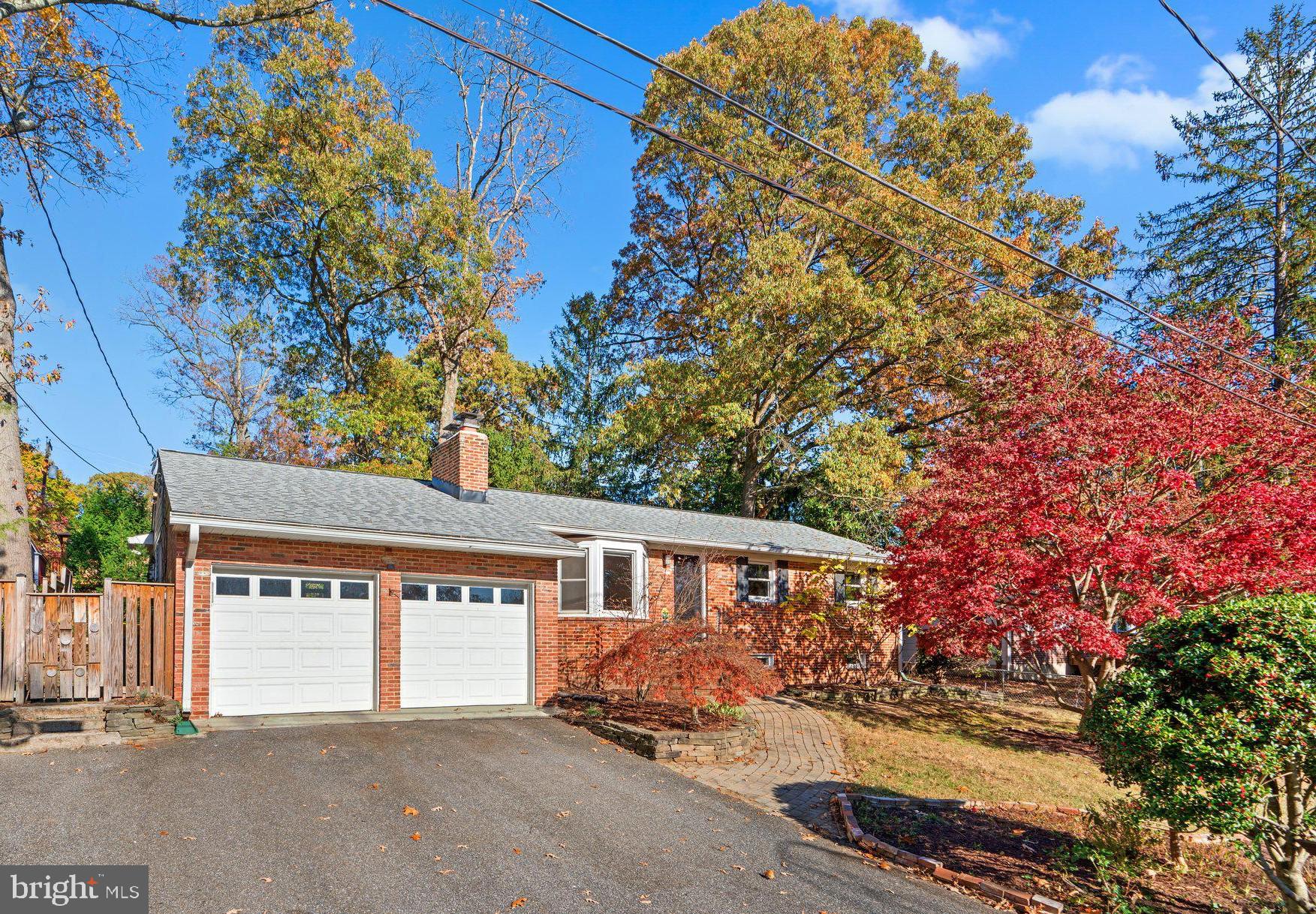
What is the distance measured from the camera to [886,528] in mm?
25531

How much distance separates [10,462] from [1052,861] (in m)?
15.5

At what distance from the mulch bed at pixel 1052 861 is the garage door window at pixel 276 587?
27.8 feet

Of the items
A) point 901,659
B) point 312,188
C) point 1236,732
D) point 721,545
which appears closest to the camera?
point 1236,732

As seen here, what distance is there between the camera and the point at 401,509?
547 inches

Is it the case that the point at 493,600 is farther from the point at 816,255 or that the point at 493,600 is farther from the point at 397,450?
the point at 816,255

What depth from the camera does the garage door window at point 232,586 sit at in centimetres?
1130

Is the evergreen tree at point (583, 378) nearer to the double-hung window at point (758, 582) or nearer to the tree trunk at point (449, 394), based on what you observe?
the tree trunk at point (449, 394)

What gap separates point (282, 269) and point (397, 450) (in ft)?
22.9

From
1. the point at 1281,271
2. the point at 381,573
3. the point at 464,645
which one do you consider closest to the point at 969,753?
the point at 464,645

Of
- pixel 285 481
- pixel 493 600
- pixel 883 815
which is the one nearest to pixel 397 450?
pixel 285 481

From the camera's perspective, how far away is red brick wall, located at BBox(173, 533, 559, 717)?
1096 centimetres

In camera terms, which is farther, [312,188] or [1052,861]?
[312,188]

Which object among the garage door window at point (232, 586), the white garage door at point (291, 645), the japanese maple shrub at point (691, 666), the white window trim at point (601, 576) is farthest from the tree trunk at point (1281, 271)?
the garage door window at point (232, 586)

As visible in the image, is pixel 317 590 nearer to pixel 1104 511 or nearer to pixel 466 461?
pixel 466 461
